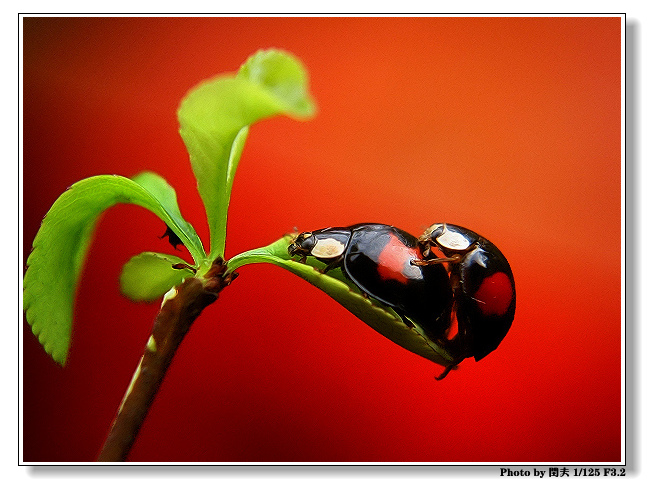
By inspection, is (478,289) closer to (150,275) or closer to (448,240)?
(448,240)

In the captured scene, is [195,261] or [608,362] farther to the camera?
[608,362]

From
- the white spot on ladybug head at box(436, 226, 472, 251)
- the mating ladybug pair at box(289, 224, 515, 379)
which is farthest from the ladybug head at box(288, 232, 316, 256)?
the white spot on ladybug head at box(436, 226, 472, 251)

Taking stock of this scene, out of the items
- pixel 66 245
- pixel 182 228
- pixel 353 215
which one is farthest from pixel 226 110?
pixel 353 215

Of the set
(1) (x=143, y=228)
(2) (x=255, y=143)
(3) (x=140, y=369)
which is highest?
(2) (x=255, y=143)

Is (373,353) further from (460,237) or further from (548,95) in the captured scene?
(548,95)

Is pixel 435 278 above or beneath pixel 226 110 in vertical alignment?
beneath
